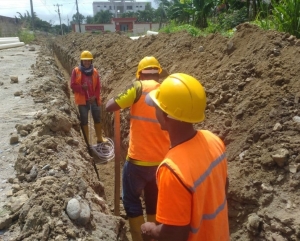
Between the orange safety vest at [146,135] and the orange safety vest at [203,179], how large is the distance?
4.87 ft

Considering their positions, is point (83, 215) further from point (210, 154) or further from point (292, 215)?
point (292, 215)

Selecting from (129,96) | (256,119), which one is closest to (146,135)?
(129,96)

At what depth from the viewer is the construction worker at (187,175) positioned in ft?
6.23

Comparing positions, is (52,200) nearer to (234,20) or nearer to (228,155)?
(228,155)

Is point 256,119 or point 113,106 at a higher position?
point 113,106

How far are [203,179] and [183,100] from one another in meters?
0.49

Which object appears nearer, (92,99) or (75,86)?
(75,86)

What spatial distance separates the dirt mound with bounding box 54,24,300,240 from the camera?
3.35 meters

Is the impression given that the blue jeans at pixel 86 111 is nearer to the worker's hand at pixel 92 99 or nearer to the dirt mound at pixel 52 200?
the worker's hand at pixel 92 99

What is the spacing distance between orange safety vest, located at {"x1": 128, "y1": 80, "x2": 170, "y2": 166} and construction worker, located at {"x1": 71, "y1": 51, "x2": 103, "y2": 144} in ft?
11.9

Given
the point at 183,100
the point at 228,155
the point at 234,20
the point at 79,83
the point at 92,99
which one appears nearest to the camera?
the point at 183,100

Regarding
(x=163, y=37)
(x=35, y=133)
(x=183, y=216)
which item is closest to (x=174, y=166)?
(x=183, y=216)

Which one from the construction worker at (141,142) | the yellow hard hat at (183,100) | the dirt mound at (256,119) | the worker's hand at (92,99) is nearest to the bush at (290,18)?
the dirt mound at (256,119)

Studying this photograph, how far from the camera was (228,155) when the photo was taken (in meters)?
4.29
